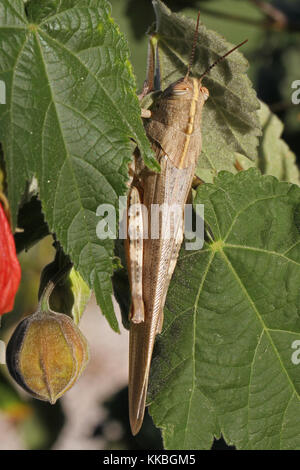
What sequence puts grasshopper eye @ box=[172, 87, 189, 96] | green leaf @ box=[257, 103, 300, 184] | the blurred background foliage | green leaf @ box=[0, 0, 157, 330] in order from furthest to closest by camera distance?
the blurred background foliage → green leaf @ box=[257, 103, 300, 184] → grasshopper eye @ box=[172, 87, 189, 96] → green leaf @ box=[0, 0, 157, 330]

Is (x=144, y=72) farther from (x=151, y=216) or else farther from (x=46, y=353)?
(x=46, y=353)

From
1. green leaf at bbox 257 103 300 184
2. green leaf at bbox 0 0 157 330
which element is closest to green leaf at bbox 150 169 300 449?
green leaf at bbox 0 0 157 330

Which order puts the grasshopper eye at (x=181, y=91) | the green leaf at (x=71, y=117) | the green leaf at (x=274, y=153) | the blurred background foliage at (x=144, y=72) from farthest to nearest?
the blurred background foliage at (x=144, y=72) → the green leaf at (x=274, y=153) → the grasshopper eye at (x=181, y=91) → the green leaf at (x=71, y=117)

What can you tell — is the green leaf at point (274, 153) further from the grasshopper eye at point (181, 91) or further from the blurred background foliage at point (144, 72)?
the grasshopper eye at point (181, 91)

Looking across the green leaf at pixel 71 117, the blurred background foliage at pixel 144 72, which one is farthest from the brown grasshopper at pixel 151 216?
the blurred background foliage at pixel 144 72

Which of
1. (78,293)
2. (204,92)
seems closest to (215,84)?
(204,92)

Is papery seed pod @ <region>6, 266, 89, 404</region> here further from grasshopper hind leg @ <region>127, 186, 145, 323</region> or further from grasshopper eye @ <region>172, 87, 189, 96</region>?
grasshopper eye @ <region>172, 87, 189, 96</region>
